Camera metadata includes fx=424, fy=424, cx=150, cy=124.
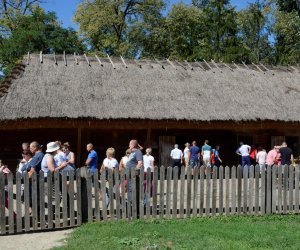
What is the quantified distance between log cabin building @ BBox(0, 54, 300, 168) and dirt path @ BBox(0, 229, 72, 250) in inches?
331

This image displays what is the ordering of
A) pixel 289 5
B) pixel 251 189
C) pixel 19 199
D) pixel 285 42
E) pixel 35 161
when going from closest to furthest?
pixel 19 199
pixel 35 161
pixel 251 189
pixel 289 5
pixel 285 42

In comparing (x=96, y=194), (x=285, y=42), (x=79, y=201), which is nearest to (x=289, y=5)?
(x=285, y=42)

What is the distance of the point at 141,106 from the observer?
56.4 ft

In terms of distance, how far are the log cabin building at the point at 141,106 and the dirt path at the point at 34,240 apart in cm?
840

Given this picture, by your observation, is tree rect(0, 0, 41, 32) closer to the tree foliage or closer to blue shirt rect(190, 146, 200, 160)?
the tree foliage

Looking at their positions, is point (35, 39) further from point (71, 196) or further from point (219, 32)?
point (71, 196)

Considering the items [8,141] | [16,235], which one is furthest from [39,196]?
[8,141]

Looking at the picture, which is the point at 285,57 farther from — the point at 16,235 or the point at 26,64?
the point at 16,235

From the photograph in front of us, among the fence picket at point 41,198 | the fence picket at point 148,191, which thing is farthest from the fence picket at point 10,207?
the fence picket at point 148,191

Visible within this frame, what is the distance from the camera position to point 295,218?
856cm

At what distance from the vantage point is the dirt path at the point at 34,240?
22.2 feet

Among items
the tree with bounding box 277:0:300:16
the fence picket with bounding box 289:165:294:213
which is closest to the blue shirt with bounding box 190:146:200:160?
the fence picket with bounding box 289:165:294:213

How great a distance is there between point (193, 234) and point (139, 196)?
1.68m

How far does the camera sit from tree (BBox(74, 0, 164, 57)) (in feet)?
121
